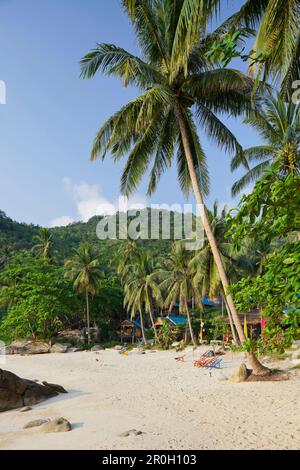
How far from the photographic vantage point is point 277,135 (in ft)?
46.8

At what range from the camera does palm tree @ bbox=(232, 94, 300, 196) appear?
1336 centimetres

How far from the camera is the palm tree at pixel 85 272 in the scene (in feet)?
108

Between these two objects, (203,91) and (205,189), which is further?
(205,189)

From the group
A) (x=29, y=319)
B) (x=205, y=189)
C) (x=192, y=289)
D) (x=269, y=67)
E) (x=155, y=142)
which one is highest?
(x=155, y=142)

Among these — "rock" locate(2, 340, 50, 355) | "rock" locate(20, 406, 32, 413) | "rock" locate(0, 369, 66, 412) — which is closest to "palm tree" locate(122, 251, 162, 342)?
"rock" locate(2, 340, 50, 355)

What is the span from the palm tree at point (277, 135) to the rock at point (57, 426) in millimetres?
9911

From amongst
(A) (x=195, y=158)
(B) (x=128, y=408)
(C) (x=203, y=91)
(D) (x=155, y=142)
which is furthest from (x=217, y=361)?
(C) (x=203, y=91)

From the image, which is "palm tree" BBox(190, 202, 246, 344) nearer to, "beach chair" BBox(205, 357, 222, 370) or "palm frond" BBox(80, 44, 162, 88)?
"beach chair" BBox(205, 357, 222, 370)

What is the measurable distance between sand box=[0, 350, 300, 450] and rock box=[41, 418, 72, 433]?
156 millimetres

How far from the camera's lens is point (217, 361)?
15.0 m

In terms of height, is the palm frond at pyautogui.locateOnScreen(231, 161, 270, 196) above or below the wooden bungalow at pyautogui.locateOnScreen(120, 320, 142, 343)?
above

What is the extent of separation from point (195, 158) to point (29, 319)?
74.9 feet

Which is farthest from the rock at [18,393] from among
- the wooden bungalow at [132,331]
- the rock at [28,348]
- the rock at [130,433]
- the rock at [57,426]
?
the wooden bungalow at [132,331]

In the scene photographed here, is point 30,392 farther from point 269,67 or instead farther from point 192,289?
point 192,289
